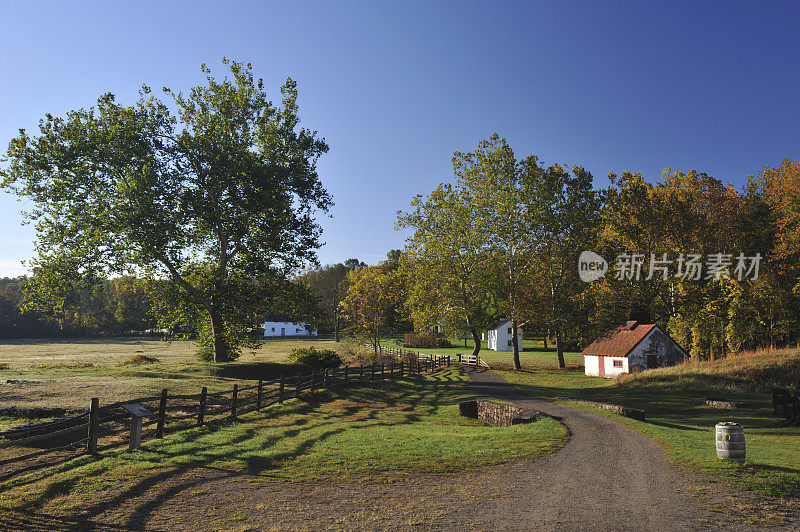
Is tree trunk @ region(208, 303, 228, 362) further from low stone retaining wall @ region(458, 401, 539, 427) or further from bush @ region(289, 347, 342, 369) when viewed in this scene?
low stone retaining wall @ region(458, 401, 539, 427)

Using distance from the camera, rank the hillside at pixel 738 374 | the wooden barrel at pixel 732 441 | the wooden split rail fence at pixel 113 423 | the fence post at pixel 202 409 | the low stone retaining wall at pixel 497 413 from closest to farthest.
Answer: the wooden split rail fence at pixel 113 423 → the wooden barrel at pixel 732 441 → the fence post at pixel 202 409 → the low stone retaining wall at pixel 497 413 → the hillside at pixel 738 374

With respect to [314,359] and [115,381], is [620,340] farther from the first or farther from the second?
[115,381]

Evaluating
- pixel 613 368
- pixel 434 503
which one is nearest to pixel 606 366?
pixel 613 368

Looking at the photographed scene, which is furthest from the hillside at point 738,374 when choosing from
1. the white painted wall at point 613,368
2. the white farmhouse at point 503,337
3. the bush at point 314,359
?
the white farmhouse at point 503,337

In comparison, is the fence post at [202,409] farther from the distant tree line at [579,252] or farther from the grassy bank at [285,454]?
the distant tree line at [579,252]

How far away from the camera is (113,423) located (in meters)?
16.4

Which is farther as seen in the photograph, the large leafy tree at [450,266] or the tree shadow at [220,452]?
the large leafy tree at [450,266]

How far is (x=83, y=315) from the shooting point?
9600cm

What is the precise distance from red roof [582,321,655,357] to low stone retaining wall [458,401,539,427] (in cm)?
2173

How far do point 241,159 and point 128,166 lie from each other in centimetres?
668

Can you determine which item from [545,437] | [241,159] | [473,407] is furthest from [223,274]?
[545,437]

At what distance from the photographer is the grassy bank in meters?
9.95

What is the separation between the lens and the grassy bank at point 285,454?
392 inches

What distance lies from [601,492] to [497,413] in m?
12.0
